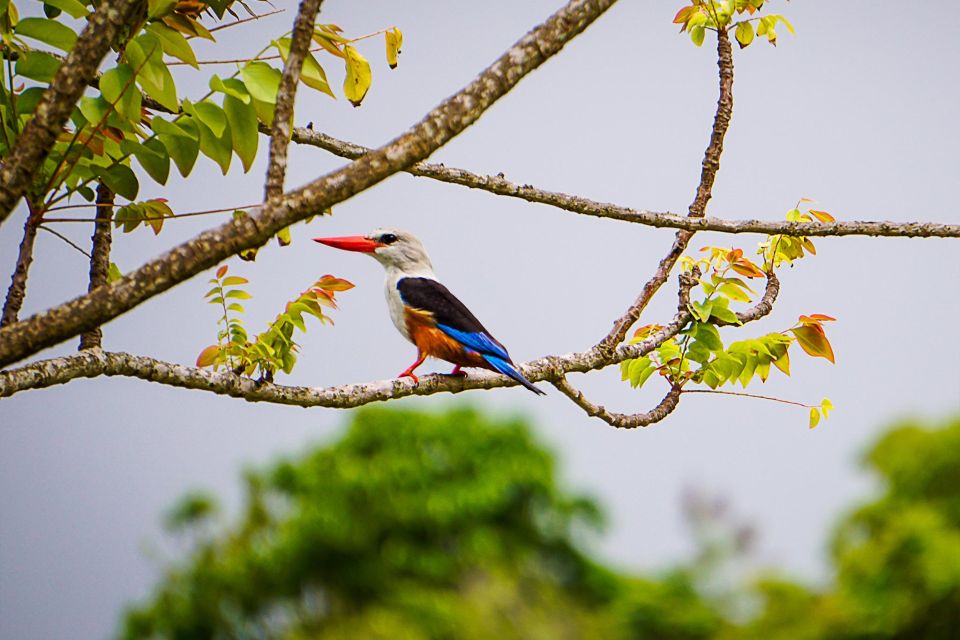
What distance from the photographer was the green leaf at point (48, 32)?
2543 millimetres

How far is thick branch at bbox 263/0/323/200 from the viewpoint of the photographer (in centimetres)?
230

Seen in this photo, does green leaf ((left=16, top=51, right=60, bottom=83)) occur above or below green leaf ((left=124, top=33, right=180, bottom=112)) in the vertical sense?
above

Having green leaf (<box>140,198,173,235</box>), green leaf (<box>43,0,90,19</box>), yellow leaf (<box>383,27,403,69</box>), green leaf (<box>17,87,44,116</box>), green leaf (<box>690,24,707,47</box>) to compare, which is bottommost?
green leaf (<box>140,198,173,235</box>)

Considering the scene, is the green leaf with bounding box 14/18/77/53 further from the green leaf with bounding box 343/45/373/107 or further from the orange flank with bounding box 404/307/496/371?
the orange flank with bounding box 404/307/496/371

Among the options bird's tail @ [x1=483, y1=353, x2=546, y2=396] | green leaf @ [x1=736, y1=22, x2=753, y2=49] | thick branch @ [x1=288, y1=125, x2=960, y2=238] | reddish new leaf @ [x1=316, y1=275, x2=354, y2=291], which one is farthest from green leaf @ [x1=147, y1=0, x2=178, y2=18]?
green leaf @ [x1=736, y1=22, x2=753, y2=49]

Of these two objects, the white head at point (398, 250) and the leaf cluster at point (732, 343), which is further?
the white head at point (398, 250)

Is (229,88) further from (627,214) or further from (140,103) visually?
(627,214)

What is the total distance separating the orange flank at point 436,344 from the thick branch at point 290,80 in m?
2.79

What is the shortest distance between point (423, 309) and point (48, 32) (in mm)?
2996

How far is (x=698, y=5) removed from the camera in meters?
4.27

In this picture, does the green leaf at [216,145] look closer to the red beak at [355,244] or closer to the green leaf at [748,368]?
the green leaf at [748,368]

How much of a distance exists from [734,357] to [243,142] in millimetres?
2283

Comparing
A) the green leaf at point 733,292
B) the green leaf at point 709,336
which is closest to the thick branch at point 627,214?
the green leaf at point 733,292

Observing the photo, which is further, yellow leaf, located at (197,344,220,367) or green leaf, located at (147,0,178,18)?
yellow leaf, located at (197,344,220,367)
